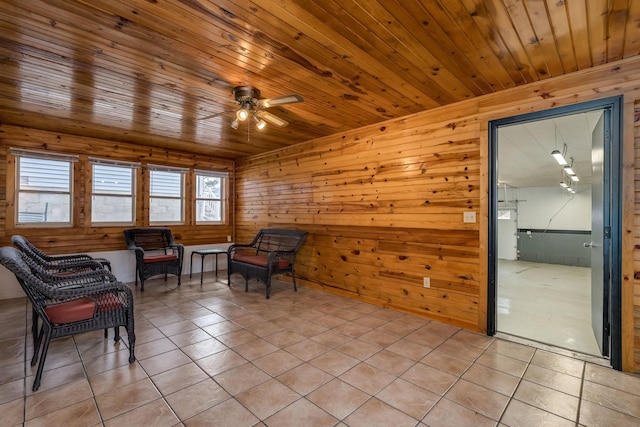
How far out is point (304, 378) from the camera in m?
2.23

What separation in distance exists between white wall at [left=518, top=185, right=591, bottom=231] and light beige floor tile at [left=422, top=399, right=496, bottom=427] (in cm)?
910

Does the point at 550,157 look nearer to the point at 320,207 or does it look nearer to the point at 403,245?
the point at 403,245

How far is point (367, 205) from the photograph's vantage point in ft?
13.6

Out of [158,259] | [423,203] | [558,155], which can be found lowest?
[158,259]

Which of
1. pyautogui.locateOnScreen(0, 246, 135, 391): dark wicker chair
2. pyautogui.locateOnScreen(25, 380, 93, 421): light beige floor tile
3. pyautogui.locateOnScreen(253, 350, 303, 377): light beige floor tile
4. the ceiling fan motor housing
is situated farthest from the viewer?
the ceiling fan motor housing

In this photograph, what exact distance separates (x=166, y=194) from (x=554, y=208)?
1030 cm

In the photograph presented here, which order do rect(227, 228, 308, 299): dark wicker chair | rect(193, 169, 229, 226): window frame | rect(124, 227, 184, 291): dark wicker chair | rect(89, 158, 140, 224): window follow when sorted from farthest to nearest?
rect(193, 169, 229, 226): window frame
rect(89, 158, 140, 224): window
rect(124, 227, 184, 291): dark wicker chair
rect(227, 228, 308, 299): dark wicker chair

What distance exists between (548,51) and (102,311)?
3.91m

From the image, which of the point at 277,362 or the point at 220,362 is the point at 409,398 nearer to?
the point at 277,362

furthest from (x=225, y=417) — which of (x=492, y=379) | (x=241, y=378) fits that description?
(x=492, y=379)

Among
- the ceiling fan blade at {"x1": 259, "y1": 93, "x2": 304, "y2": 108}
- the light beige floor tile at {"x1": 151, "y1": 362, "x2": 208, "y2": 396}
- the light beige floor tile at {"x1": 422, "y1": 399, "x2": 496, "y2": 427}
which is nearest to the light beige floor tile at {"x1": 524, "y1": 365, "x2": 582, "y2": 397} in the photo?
the light beige floor tile at {"x1": 422, "y1": 399, "x2": 496, "y2": 427}

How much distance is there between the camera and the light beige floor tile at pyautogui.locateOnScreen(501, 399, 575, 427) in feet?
5.80

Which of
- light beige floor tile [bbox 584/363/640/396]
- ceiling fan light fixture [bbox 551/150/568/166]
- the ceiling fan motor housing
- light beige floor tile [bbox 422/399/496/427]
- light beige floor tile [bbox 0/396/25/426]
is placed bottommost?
light beige floor tile [bbox 584/363/640/396]

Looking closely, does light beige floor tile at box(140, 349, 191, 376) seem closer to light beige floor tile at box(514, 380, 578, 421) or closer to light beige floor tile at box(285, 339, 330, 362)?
light beige floor tile at box(285, 339, 330, 362)
